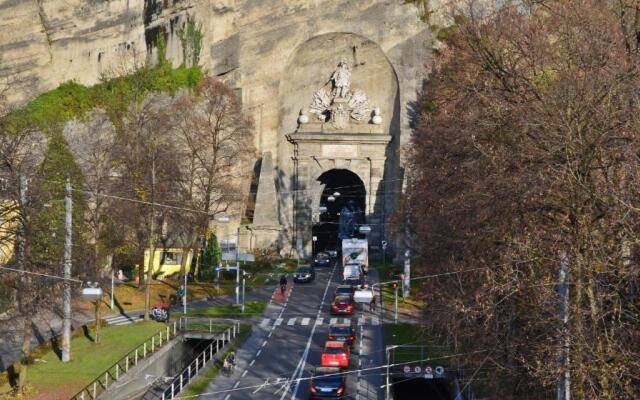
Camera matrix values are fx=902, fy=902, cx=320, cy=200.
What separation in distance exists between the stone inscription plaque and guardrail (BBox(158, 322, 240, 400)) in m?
22.7

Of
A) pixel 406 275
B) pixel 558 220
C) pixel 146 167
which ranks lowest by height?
pixel 406 275

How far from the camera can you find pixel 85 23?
70.4 metres

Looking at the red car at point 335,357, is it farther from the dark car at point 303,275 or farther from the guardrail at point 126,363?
the dark car at point 303,275

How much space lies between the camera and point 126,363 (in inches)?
1321

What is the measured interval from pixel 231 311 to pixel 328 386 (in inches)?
626

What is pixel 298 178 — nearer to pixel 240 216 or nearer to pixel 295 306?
pixel 240 216

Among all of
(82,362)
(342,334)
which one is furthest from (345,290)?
(82,362)

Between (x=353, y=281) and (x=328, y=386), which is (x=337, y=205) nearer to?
(x=353, y=281)

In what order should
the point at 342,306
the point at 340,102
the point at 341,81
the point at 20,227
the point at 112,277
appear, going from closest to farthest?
the point at 20,227 → the point at 342,306 → the point at 112,277 → the point at 340,102 → the point at 341,81

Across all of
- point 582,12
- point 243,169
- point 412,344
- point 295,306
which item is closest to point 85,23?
point 243,169

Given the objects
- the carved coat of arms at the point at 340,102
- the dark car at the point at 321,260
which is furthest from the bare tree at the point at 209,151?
the dark car at the point at 321,260

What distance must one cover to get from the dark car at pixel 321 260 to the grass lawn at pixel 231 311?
13.3m

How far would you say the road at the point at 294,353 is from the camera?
31.0 meters

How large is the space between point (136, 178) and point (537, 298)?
1449 inches
